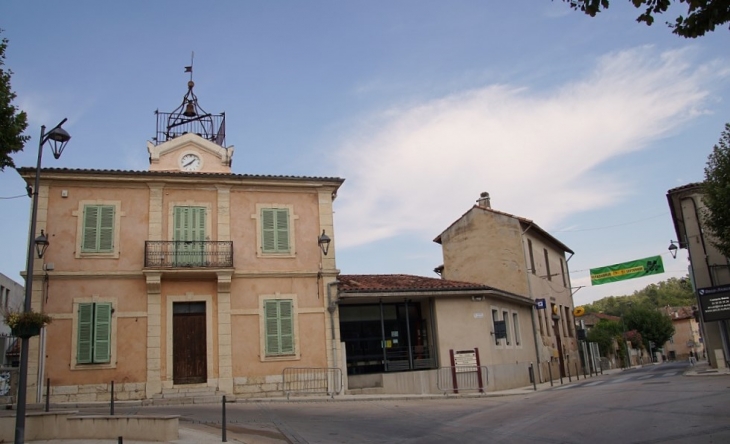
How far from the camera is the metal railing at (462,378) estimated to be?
68.6 ft

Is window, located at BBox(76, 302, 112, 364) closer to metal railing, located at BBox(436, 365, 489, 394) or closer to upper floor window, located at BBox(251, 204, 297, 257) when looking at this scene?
upper floor window, located at BBox(251, 204, 297, 257)

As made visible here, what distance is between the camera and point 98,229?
1870cm

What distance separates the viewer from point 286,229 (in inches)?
800

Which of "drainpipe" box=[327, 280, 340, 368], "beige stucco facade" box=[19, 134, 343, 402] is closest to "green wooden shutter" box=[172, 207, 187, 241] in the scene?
"beige stucco facade" box=[19, 134, 343, 402]

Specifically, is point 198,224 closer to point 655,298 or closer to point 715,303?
point 715,303

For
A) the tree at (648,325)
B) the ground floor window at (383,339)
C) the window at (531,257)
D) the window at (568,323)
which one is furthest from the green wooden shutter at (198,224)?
the tree at (648,325)

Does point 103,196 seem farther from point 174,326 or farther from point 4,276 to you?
point 4,276

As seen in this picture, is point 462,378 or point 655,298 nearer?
point 462,378

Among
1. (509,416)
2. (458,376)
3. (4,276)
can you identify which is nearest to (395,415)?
(509,416)

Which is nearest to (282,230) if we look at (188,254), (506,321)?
(188,254)

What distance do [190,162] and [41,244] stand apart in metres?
5.70

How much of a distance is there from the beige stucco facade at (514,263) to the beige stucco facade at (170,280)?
38.7 ft

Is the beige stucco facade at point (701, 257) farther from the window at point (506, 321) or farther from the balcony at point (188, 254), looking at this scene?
the balcony at point (188, 254)

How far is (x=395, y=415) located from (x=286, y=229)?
8.15 metres
